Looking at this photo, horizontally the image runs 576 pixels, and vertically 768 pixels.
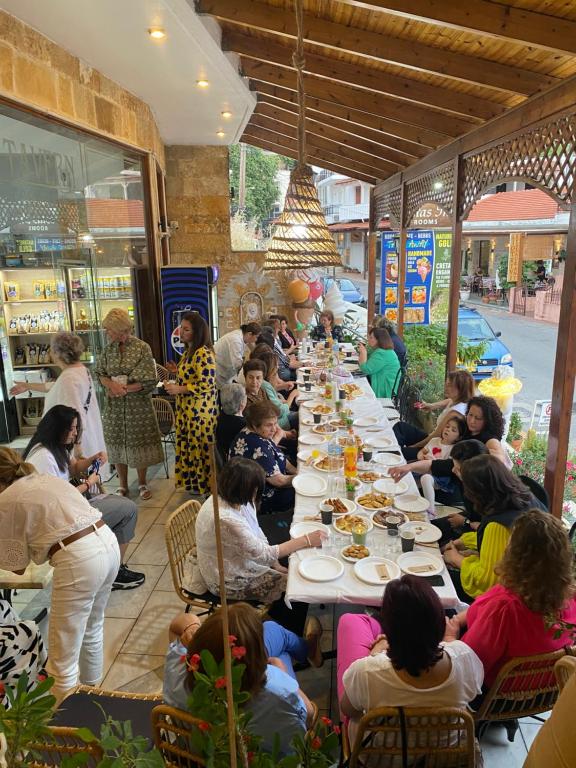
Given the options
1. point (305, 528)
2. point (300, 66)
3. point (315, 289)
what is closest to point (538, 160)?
point (300, 66)

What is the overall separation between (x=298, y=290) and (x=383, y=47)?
22.7 ft

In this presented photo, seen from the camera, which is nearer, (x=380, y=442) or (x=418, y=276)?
(x=380, y=442)

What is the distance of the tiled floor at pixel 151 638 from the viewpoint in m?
2.52

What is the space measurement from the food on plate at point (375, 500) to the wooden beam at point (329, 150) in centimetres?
620

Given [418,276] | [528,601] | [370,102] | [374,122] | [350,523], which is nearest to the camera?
Result: [528,601]

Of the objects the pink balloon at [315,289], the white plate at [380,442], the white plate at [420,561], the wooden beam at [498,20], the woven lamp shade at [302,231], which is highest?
the wooden beam at [498,20]

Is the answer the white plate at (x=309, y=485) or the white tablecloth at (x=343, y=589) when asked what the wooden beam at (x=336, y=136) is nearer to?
the white plate at (x=309, y=485)

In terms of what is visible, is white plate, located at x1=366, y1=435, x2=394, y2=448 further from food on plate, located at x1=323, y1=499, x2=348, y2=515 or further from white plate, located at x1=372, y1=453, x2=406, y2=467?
food on plate, located at x1=323, y1=499, x2=348, y2=515

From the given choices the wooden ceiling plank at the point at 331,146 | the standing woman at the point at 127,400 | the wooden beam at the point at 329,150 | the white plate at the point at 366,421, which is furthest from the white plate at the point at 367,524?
the wooden beam at the point at 329,150

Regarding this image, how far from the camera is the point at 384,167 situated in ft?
26.6

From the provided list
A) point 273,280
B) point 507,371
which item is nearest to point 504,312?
point 273,280

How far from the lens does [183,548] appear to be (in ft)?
10.3

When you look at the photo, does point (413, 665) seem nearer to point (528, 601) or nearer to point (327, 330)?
point (528, 601)

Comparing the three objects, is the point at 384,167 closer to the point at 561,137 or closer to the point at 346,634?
the point at 561,137
